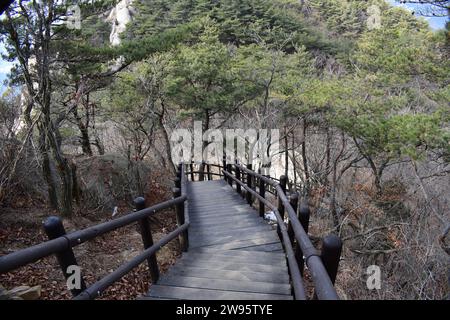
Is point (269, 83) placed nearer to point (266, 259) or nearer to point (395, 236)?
point (395, 236)

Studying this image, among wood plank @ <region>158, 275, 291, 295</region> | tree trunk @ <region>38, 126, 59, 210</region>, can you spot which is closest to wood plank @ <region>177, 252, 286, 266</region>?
wood plank @ <region>158, 275, 291, 295</region>

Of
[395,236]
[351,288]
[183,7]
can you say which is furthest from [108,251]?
[183,7]

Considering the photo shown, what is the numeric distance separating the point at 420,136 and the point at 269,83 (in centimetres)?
929

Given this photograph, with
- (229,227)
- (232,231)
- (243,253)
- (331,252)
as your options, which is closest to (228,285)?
(243,253)

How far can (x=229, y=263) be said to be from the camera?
4098 millimetres

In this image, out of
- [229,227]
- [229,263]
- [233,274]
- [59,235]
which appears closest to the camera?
[59,235]

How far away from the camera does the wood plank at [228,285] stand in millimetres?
3260

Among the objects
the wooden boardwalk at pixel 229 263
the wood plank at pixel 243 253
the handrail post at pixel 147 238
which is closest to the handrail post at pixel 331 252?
the wooden boardwalk at pixel 229 263

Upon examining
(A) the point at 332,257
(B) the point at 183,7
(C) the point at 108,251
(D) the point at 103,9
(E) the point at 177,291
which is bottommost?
(C) the point at 108,251

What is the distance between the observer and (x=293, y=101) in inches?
651

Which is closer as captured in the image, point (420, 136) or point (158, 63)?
point (420, 136)

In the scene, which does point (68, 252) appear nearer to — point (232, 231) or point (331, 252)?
point (331, 252)

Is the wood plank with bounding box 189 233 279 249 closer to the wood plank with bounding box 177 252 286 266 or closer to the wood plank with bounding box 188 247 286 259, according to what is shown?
the wood plank with bounding box 188 247 286 259

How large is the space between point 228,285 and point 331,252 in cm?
177
